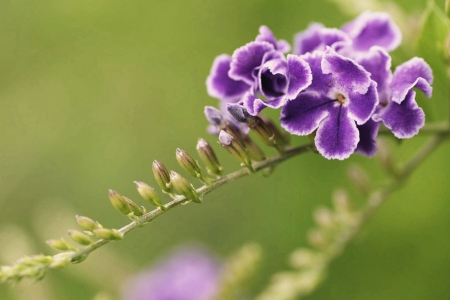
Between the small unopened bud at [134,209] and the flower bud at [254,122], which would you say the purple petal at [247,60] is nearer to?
the flower bud at [254,122]

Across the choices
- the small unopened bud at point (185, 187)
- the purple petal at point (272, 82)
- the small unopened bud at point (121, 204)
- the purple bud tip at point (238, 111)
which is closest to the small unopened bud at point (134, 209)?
the small unopened bud at point (121, 204)

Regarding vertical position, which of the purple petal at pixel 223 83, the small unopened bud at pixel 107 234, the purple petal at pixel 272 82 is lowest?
the small unopened bud at pixel 107 234

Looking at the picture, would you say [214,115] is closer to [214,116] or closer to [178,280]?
[214,116]

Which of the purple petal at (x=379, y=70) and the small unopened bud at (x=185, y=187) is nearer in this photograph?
the small unopened bud at (x=185, y=187)

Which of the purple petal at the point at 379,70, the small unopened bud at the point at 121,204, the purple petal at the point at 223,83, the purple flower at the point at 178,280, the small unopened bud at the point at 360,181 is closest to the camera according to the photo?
the small unopened bud at the point at 121,204

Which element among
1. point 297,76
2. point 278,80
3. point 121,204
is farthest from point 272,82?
point 121,204

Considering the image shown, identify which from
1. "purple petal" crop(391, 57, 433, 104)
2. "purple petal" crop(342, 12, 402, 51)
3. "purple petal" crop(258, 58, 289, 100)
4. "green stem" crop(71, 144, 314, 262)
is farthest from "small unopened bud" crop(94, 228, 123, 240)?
"purple petal" crop(342, 12, 402, 51)

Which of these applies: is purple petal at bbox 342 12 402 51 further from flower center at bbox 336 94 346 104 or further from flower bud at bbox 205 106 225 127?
flower bud at bbox 205 106 225 127
